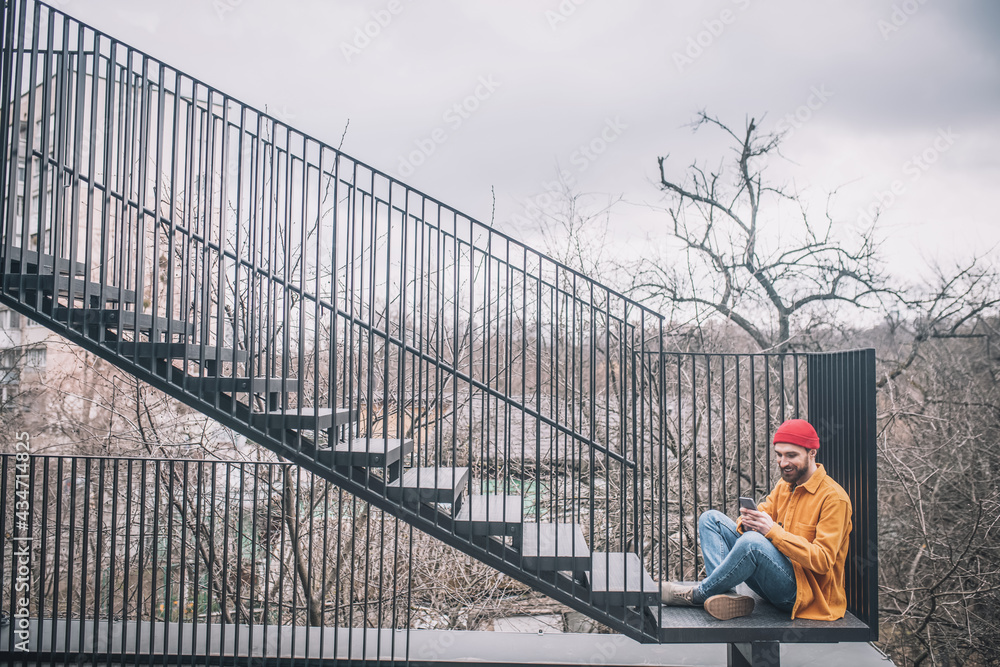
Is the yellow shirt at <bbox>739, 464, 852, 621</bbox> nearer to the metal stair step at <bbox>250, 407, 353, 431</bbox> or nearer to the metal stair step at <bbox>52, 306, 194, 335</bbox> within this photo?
the metal stair step at <bbox>250, 407, 353, 431</bbox>

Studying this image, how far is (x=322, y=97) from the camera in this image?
6.79 m

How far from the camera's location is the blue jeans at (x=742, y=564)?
2975 millimetres

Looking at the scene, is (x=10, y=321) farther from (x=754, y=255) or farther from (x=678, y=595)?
(x=754, y=255)

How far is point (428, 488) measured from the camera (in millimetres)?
2955

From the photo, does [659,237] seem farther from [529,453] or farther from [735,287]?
[529,453]

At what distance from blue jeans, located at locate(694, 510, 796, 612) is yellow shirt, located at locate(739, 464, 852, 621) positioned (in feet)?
0.21

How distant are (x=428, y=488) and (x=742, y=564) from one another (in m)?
1.70

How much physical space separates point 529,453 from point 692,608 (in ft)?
13.7

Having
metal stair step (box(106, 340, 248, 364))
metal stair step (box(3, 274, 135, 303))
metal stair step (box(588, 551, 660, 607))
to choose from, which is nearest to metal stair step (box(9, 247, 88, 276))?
metal stair step (box(3, 274, 135, 303))

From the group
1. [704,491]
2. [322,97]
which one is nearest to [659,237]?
[704,491]

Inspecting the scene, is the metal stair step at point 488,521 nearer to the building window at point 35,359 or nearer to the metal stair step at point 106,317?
the metal stair step at point 106,317

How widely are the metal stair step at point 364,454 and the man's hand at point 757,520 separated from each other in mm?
1841

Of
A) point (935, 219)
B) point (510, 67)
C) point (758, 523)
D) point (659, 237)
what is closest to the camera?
point (758, 523)

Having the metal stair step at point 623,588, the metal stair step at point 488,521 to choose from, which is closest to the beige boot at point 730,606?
the metal stair step at point 623,588
